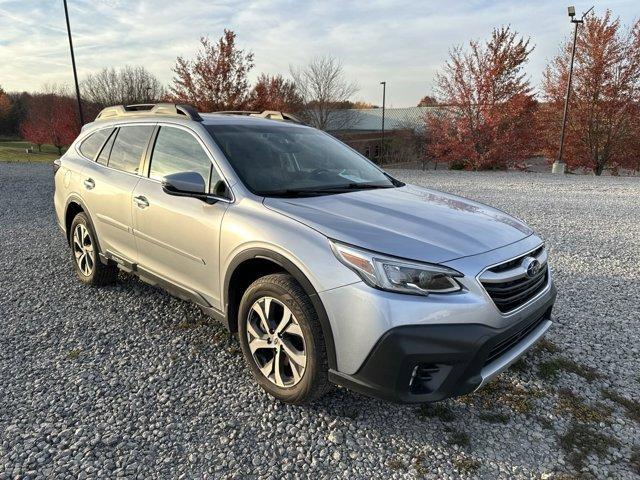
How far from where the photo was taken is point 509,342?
2.53 metres


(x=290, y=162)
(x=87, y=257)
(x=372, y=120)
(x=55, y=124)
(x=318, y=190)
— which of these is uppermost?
(x=372, y=120)

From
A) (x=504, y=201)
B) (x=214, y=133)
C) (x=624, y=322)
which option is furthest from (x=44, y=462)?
(x=504, y=201)

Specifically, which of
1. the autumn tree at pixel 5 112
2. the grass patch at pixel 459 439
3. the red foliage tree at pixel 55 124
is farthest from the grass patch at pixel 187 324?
the autumn tree at pixel 5 112

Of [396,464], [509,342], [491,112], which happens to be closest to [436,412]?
[396,464]

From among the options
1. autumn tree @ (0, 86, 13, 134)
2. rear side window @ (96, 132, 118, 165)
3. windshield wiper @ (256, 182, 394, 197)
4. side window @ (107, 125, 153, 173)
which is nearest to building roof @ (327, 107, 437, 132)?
rear side window @ (96, 132, 118, 165)

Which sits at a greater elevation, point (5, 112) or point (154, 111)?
point (5, 112)

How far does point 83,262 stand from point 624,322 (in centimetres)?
550

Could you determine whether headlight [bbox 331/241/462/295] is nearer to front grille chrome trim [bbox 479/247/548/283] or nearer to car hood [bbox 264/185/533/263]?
car hood [bbox 264/185/533/263]

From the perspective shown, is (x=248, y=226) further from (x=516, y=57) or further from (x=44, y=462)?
(x=516, y=57)

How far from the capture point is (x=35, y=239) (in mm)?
6957

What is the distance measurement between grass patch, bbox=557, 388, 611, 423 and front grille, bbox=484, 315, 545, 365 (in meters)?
0.53

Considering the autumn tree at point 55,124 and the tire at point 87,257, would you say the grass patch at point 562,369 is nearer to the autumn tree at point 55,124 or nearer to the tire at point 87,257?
the tire at point 87,257

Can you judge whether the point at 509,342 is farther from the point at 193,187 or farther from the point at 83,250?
the point at 83,250

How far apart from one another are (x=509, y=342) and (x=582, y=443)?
686 mm
